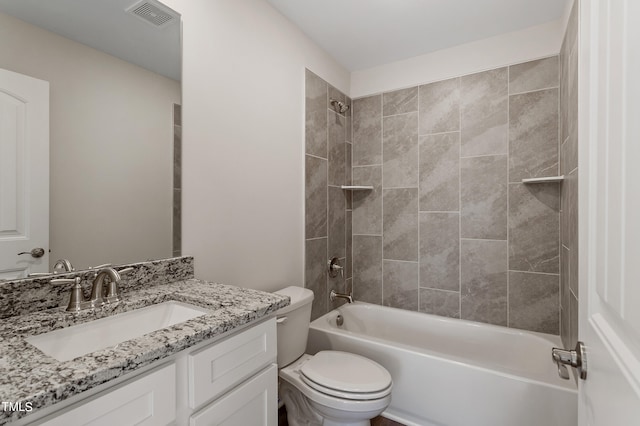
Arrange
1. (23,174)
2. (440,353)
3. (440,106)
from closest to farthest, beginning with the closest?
1. (23,174)
2. (440,353)
3. (440,106)

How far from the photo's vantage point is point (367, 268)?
2.70 metres

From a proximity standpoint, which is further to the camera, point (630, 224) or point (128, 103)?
point (128, 103)

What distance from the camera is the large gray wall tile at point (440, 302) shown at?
2.32 m

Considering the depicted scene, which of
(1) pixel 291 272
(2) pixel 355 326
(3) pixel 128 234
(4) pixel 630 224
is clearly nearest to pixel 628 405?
(4) pixel 630 224

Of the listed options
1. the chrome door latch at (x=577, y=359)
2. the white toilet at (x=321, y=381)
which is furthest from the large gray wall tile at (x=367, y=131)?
the chrome door latch at (x=577, y=359)

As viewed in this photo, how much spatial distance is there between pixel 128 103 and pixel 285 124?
966mm

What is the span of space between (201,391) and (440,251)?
1998mm

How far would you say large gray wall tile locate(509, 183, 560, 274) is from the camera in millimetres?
2012

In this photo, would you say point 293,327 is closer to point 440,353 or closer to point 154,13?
point 440,353

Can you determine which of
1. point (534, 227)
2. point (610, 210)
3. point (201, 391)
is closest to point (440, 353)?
point (534, 227)

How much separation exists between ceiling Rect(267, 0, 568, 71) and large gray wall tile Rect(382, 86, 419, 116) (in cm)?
31

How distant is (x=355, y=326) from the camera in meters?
2.51

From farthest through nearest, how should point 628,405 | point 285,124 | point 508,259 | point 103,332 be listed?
point 508,259 < point 285,124 < point 103,332 < point 628,405

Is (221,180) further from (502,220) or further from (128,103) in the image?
(502,220)
